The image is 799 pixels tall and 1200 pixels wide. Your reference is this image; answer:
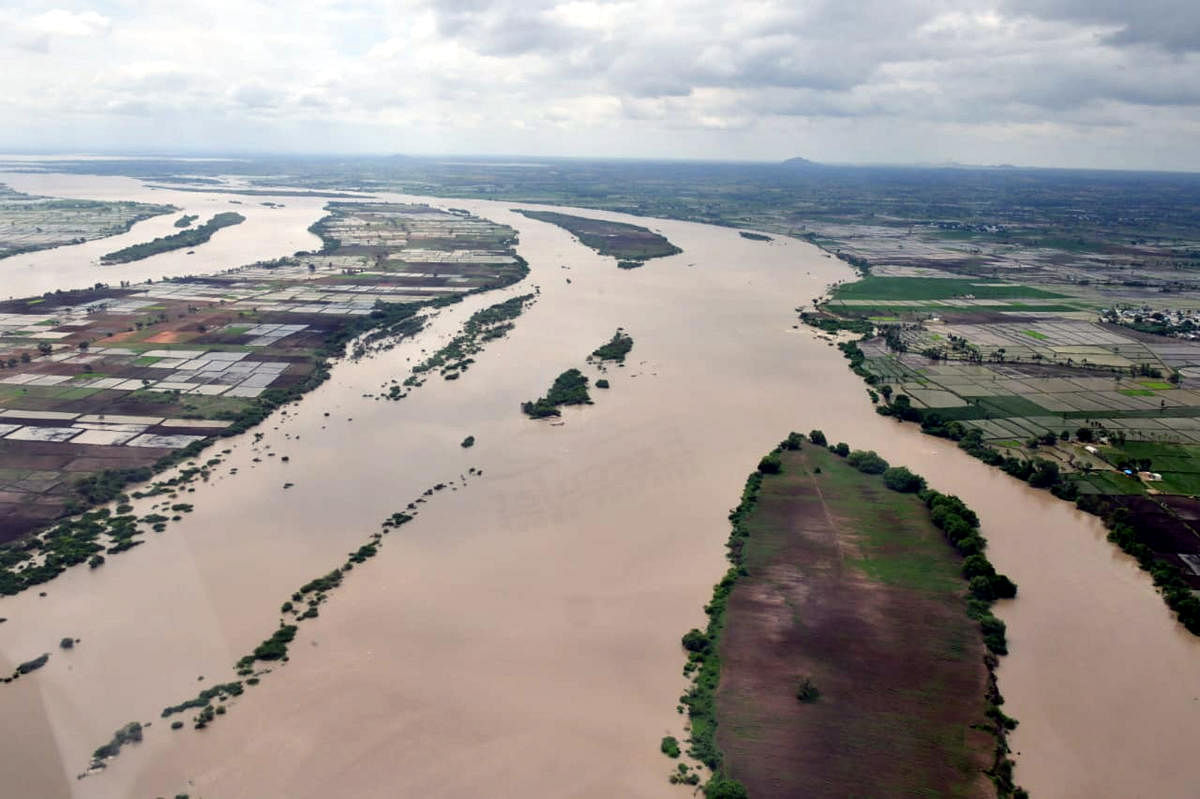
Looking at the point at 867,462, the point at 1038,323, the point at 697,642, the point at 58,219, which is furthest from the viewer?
the point at 58,219

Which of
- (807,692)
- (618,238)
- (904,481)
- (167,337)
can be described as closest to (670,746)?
(807,692)

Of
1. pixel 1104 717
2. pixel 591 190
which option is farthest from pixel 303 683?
pixel 591 190

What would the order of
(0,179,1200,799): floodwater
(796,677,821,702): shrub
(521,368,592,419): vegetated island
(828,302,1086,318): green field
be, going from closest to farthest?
(0,179,1200,799): floodwater → (796,677,821,702): shrub → (521,368,592,419): vegetated island → (828,302,1086,318): green field

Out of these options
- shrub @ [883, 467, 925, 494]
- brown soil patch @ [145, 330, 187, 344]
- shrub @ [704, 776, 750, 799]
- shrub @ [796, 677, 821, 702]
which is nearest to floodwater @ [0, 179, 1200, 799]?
shrub @ [704, 776, 750, 799]

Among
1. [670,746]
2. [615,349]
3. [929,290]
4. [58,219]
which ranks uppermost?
[58,219]

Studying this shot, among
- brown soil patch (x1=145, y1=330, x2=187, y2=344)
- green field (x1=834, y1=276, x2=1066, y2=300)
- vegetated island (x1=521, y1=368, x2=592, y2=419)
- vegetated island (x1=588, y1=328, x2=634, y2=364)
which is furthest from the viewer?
green field (x1=834, y1=276, x2=1066, y2=300)

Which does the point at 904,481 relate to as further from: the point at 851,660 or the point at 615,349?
the point at 615,349

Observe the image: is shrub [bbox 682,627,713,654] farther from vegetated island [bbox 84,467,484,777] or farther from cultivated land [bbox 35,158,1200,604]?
cultivated land [bbox 35,158,1200,604]
